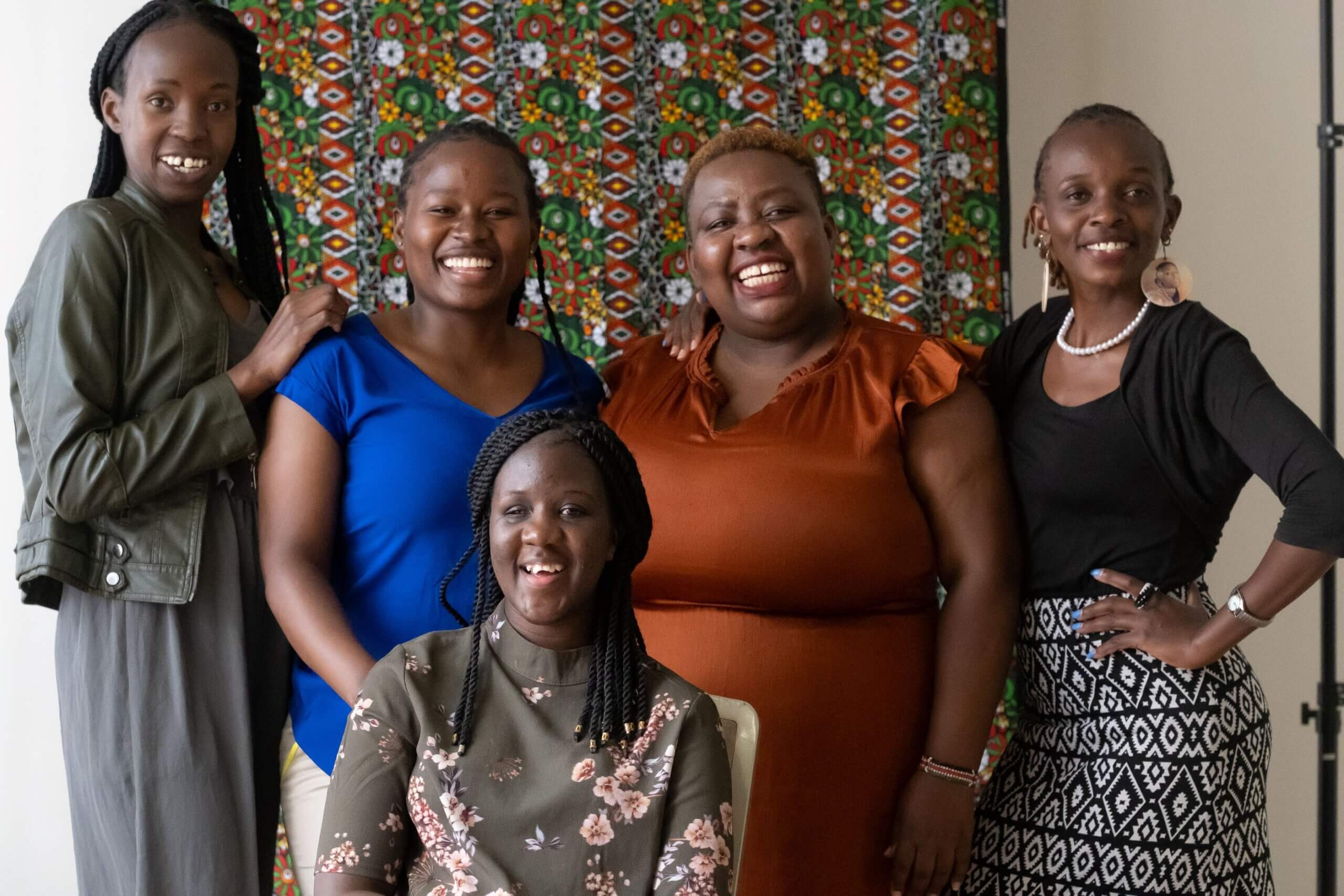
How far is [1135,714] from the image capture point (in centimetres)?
196

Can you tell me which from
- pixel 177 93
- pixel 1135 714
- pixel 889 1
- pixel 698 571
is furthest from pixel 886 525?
pixel 889 1

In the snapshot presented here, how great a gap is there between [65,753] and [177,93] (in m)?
1.11

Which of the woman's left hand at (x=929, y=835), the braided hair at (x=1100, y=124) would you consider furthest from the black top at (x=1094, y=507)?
the woman's left hand at (x=929, y=835)

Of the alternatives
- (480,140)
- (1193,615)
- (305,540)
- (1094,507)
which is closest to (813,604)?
(1094,507)

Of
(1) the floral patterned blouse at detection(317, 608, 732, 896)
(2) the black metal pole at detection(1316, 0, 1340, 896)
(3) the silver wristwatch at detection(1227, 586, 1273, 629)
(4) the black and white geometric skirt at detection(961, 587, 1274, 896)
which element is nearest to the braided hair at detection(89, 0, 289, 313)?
(1) the floral patterned blouse at detection(317, 608, 732, 896)

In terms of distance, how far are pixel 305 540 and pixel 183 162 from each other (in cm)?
68

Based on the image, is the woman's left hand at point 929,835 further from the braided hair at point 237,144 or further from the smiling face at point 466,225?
the braided hair at point 237,144

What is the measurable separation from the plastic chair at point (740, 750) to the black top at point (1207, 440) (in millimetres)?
588

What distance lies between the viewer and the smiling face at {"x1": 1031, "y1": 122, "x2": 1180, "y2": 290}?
1.99m

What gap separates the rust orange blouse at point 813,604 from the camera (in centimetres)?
200

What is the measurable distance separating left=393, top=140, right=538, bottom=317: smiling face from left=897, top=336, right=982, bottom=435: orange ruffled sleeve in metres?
0.68

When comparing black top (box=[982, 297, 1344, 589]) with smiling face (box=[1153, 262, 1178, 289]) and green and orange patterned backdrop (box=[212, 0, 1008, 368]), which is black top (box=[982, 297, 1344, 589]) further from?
green and orange patterned backdrop (box=[212, 0, 1008, 368])

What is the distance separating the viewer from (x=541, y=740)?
1618mm

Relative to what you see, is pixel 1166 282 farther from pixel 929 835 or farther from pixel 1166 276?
pixel 929 835
